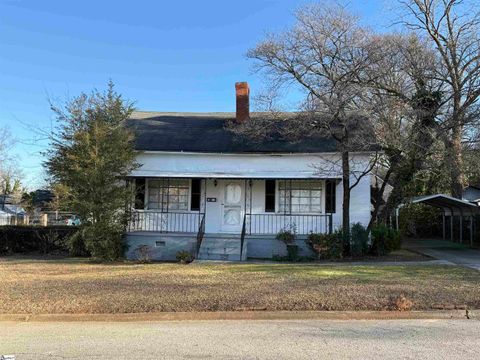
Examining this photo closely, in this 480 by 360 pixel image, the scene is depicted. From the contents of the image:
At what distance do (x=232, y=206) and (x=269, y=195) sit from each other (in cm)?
140

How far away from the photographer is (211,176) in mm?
17016

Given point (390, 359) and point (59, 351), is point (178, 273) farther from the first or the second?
point (390, 359)

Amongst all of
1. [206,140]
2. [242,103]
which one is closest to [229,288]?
[206,140]

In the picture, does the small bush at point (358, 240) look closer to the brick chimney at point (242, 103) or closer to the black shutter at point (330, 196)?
the black shutter at point (330, 196)

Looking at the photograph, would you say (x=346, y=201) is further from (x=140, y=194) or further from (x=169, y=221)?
(x=140, y=194)

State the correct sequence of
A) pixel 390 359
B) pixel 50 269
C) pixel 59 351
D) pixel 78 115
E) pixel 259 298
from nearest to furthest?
pixel 390 359
pixel 59 351
pixel 259 298
pixel 50 269
pixel 78 115

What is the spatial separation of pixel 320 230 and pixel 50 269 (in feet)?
29.0

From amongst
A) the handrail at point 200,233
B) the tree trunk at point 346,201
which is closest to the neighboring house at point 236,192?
the handrail at point 200,233

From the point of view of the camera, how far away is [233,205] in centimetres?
1788

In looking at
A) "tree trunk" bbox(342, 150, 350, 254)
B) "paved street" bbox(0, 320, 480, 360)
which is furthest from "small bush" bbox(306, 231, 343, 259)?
"paved street" bbox(0, 320, 480, 360)

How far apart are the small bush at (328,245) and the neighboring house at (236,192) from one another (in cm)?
90

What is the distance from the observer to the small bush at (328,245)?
604 inches

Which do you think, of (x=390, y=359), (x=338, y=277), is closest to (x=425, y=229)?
(x=338, y=277)

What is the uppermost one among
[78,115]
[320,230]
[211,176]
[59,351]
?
[78,115]
